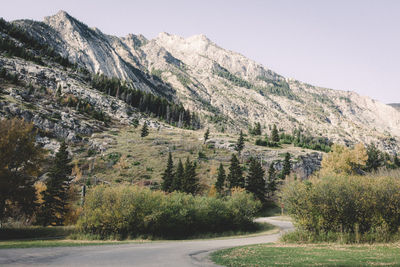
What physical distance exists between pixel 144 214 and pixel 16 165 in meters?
15.5

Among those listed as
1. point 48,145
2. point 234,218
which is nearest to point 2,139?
point 234,218

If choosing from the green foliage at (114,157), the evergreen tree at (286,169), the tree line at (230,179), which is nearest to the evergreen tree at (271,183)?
the tree line at (230,179)

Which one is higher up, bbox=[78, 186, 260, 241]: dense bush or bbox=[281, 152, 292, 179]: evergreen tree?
bbox=[281, 152, 292, 179]: evergreen tree

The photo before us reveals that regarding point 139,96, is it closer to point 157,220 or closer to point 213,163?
point 213,163

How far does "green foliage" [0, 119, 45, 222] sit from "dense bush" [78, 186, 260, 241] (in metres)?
A: 6.83

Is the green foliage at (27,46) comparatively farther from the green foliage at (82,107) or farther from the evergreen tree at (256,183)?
the evergreen tree at (256,183)

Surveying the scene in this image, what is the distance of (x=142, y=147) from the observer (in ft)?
311

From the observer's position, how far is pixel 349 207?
25531 millimetres

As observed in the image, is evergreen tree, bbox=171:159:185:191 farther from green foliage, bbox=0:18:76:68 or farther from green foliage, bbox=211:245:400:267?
green foliage, bbox=0:18:76:68

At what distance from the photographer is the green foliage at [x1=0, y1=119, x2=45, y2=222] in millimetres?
27156

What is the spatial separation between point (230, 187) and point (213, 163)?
1903 cm

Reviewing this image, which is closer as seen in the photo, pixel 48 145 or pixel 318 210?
pixel 318 210

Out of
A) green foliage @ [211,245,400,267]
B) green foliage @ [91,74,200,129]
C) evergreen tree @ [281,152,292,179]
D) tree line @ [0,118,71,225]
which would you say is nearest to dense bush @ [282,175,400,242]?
green foliage @ [211,245,400,267]

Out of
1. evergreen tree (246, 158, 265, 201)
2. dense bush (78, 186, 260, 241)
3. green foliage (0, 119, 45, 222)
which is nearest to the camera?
green foliage (0, 119, 45, 222)
